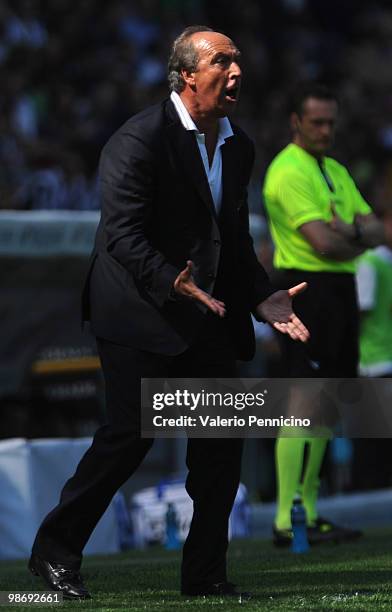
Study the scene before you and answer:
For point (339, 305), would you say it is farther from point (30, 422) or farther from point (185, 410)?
point (30, 422)

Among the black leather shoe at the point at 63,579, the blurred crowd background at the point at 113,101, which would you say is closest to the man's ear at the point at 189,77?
the black leather shoe at the point at 63,579

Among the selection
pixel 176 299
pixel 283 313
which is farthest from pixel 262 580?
pixel 176 299

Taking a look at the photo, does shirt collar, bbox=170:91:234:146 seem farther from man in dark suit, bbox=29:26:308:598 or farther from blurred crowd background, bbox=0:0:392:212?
blurred crowd background, bbox=0:0:392:212

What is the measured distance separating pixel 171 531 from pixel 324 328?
64.8 inches

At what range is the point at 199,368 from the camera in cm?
525

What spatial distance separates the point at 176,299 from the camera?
4934 millimetres

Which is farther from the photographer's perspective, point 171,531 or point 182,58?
point 171,531

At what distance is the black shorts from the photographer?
722cm

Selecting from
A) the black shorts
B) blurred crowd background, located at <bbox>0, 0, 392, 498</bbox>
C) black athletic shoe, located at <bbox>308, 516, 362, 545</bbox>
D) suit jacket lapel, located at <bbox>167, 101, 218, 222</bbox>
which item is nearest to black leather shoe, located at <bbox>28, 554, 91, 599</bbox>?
suit jacket lapel, located at <bbox>167, 101, 218, 222</bbox>

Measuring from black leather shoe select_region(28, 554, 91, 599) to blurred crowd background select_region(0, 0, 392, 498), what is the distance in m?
5.21

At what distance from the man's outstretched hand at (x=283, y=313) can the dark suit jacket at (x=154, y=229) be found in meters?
0.04

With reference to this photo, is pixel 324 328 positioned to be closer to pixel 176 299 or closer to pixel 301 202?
pixel 301 202

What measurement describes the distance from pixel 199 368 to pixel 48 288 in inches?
226

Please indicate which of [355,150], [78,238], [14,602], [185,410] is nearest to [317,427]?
[185,410]
